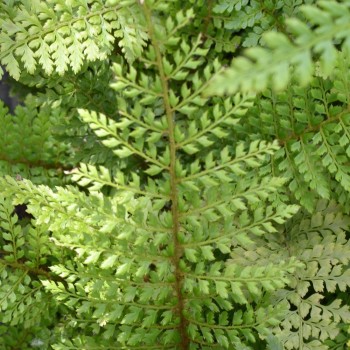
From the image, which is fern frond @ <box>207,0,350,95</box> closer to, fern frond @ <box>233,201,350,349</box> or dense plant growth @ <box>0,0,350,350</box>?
dense plant growth @ <box>0,0,350,350</box>

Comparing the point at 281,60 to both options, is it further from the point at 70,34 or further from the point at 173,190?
the point at 70,34

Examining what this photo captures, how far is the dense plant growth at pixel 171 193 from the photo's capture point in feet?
2.75

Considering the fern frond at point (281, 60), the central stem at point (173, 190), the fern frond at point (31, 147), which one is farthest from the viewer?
the fern frond at point (31, 147)

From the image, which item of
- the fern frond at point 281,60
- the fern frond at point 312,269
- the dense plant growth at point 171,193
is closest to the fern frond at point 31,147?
the dense plant growth at point 171,193

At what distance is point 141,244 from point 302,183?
402 mm

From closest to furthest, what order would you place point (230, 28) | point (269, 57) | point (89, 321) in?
point (269, 57), point (89, 321), point (230, 28)

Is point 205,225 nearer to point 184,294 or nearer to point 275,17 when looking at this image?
point 184,294

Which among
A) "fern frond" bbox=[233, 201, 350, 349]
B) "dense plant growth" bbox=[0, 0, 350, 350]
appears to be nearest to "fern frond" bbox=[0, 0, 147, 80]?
"dense plant growth" bbox=[0, 0, 350, 350]

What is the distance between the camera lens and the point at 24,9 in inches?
44.1

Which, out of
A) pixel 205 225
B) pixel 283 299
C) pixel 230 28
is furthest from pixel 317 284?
pixel 230 28

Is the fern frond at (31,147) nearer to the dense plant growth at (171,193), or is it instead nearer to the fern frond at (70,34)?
the dense plant growth at (171,193)

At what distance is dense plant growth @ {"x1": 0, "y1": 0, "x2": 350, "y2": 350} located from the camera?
0.84 metres

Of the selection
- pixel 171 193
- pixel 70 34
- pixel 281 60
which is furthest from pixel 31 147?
pixel 281 60

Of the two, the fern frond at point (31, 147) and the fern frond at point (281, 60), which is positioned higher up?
the fern frond at point (31, 147)
